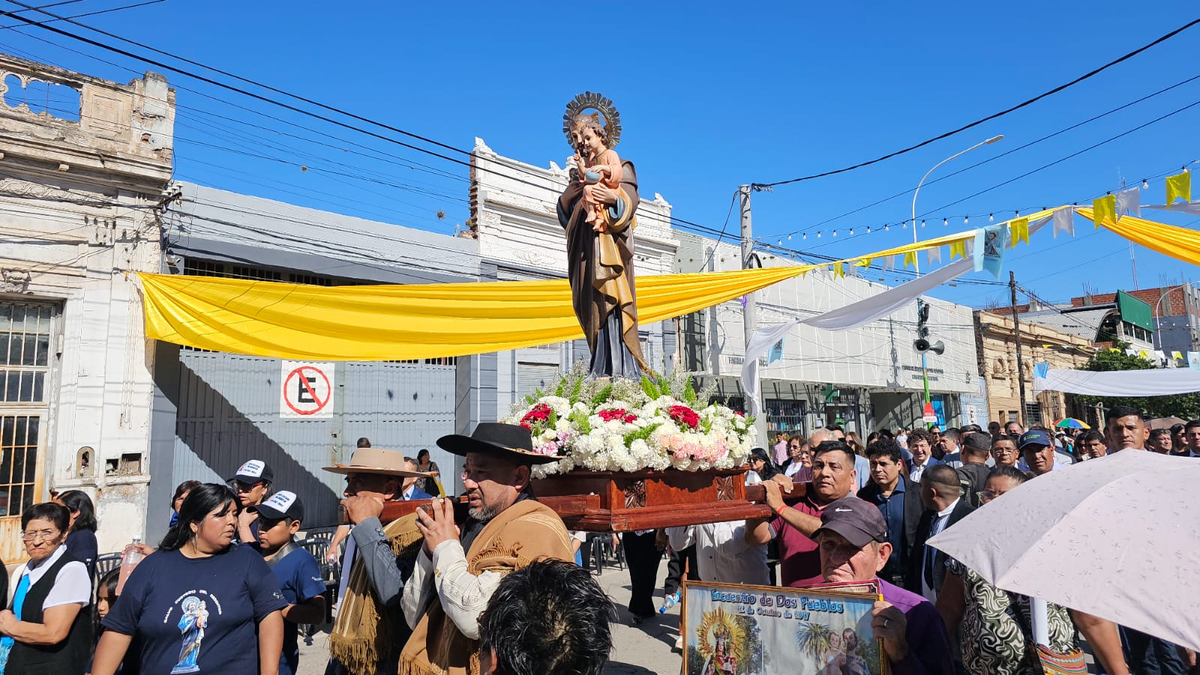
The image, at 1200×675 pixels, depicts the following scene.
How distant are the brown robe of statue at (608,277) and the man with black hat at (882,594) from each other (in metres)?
1.97

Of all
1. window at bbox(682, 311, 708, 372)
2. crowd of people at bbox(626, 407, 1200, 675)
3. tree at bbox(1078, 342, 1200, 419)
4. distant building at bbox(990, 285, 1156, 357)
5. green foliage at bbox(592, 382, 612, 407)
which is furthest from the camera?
distant building at bbox(990, 285, 1156, 357)

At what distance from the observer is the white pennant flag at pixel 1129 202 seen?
7000mm

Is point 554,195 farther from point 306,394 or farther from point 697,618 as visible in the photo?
point 697,618

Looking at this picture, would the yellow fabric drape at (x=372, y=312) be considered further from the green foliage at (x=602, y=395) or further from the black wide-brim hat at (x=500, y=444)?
the black wide-brim hat at (x=500, y=444)

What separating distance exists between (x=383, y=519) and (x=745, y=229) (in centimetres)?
1152

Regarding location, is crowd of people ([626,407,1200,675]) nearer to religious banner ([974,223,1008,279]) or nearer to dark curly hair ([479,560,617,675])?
dark curly hair ([479,560,617,675])

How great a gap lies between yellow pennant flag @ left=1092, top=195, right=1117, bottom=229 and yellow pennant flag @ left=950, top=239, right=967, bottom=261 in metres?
1.25

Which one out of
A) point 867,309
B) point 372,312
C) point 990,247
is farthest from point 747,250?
point 372,312

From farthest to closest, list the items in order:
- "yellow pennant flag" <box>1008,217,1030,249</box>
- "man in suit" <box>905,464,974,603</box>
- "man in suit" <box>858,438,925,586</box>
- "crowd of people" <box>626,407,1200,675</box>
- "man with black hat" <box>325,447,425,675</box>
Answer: "yellow pennant flag" <box>1008,217,1030,249</box>
"man in suit" <box>858,438,925,586</box>
"man in suit" <box>905,464,974,603</box>
"man with black hat" <box>325,447,425,675</box>
"crowd of people" <box>626,407,1200,675</box>

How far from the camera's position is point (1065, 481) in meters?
2.30

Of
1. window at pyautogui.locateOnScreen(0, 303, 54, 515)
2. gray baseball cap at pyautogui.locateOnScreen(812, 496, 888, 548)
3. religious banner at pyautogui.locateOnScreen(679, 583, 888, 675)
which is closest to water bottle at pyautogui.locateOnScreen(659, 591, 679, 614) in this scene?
religious banner at pyautogui.locateOnScreen(679, 583, 888, 675)

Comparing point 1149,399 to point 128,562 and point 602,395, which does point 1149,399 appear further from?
point 128,562

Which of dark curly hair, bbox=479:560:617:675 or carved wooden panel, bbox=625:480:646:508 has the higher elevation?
carved wooden panel, bbox=625:480:646:508

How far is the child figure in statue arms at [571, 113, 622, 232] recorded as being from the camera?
463 cm
